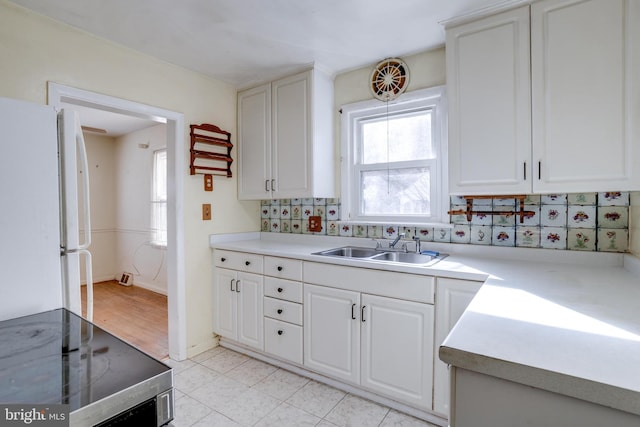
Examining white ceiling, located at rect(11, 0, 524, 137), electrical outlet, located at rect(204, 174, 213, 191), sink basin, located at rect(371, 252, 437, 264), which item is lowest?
sink basin, located at rect(371, 252, 437, 264)

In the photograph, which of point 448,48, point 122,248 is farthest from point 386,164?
point 122,248

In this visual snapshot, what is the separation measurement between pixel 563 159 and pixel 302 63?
183cm

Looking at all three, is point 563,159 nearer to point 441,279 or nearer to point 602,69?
point 602,69

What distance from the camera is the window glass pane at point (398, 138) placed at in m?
2.30

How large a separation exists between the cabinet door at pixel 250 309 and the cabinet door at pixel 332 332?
44 cm

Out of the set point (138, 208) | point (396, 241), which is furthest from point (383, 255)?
point (138, 208)

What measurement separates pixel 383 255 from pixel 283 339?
95cm

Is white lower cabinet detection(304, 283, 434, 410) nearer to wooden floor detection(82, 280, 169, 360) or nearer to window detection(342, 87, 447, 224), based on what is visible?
window detection(342, 87, 447, 224)

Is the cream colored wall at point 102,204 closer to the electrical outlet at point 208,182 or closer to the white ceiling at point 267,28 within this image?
the electrical outlet at point 208,182

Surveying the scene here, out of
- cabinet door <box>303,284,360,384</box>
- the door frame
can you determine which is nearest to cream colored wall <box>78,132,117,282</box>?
the door frame

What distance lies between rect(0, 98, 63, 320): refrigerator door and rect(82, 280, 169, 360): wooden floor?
4.17ft

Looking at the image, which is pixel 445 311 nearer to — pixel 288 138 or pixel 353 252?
pixel 353 252

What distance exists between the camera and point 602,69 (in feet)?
4.77

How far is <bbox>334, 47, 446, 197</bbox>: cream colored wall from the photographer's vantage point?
2174 millimetres
